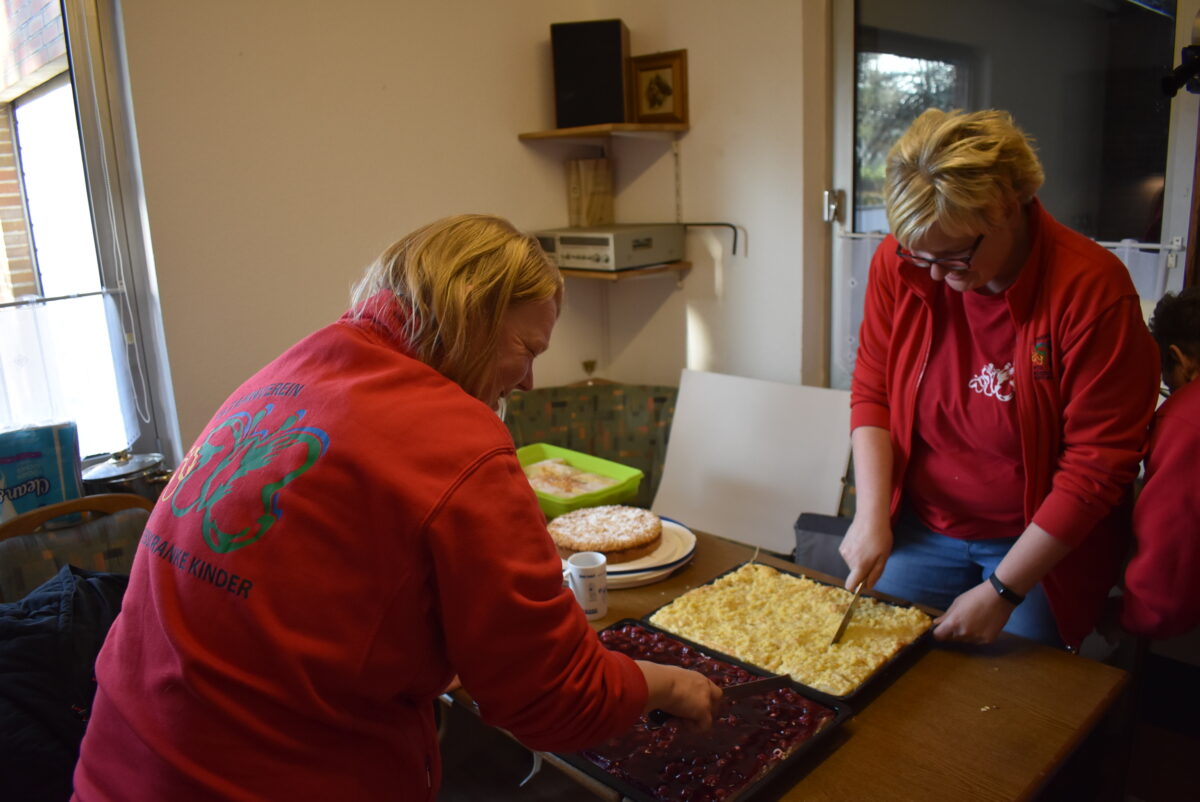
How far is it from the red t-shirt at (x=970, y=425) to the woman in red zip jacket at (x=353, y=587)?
0.94m

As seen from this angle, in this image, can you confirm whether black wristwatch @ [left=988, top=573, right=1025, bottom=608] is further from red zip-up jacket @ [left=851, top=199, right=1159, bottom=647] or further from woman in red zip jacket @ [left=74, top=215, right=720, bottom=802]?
woman in red zip jacket @ [left=74, top=215, right=720, bottom=802]

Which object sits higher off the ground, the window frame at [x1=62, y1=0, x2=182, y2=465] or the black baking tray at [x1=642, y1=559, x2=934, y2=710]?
the window frame at [x1=62, y1=0, x2=182, y2=465]

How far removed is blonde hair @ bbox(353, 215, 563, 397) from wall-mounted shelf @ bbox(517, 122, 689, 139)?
81.8 inches

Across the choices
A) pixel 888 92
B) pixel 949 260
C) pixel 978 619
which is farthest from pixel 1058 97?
pixel 978 619

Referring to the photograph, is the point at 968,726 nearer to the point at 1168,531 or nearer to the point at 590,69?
the point at 1168,531

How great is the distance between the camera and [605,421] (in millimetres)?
3217

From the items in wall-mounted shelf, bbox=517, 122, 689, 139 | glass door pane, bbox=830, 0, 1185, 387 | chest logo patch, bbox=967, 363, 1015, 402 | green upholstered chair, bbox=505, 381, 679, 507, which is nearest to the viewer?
chest logo patch, bbox=967, 363, 1015, 402

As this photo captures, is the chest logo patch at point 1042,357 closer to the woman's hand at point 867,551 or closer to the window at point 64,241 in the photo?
the woman's hand at point 867,551

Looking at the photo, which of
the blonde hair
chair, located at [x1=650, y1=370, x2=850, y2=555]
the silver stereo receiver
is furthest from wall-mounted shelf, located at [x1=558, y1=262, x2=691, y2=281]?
the blonde hair

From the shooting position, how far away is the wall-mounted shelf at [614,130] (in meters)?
2.99

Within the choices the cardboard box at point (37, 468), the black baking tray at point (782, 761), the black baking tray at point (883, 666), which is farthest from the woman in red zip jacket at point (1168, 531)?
the cardboard box at point (37, 468)

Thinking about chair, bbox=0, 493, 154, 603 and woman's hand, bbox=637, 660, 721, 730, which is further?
chair, bbox=0, 493, 154, 603

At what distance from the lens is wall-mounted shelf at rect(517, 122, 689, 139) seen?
9.81 ft

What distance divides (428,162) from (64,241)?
108 cm
